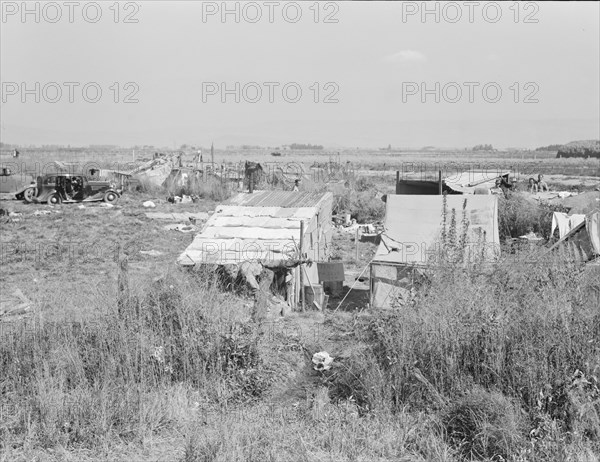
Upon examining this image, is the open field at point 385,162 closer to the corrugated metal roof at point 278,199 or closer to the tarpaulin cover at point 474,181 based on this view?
the tarpaulin cover at point 474,181

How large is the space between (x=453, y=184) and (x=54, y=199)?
1338 cm

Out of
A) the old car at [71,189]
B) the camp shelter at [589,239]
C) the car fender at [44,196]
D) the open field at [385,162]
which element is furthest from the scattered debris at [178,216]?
the open field at [385,162]

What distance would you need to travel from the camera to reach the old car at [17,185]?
23.5m

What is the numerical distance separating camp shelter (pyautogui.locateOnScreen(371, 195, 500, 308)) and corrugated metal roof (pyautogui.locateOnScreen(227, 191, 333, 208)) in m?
1.71

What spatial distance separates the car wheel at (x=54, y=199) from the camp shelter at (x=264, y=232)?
12300 mm

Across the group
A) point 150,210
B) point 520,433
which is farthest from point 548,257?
point 150,210

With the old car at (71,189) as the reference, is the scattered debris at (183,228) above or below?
below

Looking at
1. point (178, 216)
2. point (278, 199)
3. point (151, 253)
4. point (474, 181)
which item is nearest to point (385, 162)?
point (474, 181)

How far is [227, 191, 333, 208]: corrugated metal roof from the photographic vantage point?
481 inches

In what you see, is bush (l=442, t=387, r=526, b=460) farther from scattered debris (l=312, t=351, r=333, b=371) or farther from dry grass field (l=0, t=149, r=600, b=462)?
scattered debris (l=312, t=351, r=333, b=371)

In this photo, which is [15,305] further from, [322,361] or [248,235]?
[322,361]

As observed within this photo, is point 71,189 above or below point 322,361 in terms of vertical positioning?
above

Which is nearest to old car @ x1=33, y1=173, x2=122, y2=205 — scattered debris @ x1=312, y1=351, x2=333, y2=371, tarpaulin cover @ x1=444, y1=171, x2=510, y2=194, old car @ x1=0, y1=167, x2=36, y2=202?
old car @ x1=0, y1=167, x2=36, y2=202

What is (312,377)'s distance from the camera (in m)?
6.80
